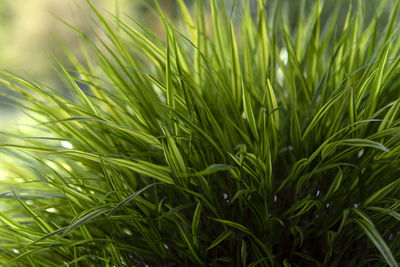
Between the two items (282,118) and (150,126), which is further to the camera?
(282,118)

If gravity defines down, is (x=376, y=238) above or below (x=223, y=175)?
below

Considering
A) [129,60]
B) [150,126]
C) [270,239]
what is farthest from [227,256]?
[129,60]

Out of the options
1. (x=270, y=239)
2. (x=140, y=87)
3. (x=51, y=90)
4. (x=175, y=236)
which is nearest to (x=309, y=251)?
(x=270, y=239)

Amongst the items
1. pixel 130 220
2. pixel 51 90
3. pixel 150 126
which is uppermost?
pixel 51 90

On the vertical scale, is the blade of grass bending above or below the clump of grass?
below

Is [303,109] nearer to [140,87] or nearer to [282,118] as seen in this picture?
[282,118]

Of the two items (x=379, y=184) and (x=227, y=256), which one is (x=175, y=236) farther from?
(x=379, y=184)

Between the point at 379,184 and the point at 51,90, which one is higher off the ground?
the point at 51,90

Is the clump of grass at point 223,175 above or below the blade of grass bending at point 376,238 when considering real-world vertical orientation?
above

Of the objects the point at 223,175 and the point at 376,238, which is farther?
the point at 223,175
